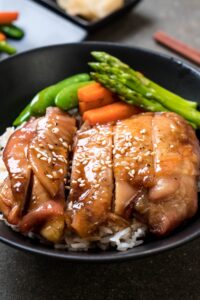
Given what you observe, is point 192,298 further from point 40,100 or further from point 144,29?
point 144,29

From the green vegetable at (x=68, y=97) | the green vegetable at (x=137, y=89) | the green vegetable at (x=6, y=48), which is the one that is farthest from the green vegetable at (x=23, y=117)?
the green vegetable at (x=6, y=48)

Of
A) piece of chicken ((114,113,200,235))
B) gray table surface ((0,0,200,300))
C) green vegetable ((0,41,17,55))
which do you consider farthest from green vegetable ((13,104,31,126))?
green vegetable ((0,41,17,55))

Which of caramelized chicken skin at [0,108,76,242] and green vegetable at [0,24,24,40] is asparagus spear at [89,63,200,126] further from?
green vegetable at [0,24,24,40]

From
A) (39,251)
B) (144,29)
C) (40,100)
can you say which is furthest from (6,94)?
(144,29)

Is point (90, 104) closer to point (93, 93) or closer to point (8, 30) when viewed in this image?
point (93, 93)

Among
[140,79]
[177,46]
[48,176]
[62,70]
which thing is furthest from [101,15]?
[48,176]
